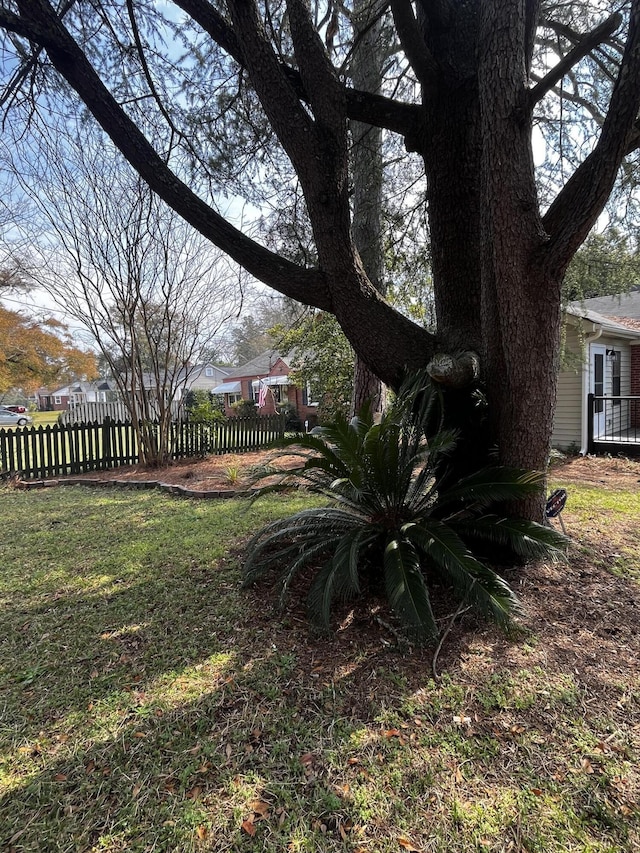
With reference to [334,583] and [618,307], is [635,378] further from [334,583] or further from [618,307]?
[334,583]

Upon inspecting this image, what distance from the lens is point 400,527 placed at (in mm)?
2779

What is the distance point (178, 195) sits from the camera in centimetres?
324

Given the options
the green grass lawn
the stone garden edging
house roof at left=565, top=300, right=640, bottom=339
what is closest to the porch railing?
house roof at left=565, top=300, right=640, bottom=339

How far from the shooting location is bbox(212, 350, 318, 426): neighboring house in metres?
18.7

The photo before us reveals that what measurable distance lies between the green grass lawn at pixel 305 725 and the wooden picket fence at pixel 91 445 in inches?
209

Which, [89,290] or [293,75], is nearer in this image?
→ [293,75]

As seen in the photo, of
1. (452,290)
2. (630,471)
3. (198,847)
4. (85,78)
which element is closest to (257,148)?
(85,78)

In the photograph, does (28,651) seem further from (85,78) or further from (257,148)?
(257,148)

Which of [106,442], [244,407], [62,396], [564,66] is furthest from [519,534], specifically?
[62,396]

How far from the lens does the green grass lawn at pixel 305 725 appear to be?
140 cm

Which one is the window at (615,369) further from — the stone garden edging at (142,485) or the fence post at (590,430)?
the stone garden edging at (142,485)

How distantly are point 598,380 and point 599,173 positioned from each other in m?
10.5

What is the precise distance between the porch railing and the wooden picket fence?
681cm

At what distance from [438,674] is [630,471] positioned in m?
7.11
